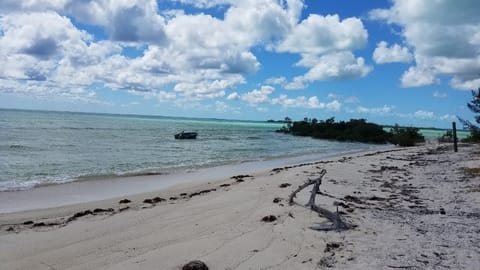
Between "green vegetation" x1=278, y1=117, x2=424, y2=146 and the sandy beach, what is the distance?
4262cm

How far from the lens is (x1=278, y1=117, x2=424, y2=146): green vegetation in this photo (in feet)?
169

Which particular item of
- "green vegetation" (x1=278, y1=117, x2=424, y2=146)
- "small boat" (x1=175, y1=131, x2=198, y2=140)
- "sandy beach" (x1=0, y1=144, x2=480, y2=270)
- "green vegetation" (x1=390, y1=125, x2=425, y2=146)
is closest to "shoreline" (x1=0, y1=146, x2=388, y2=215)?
"sandy beach" (x1=0, y1=144, x2=480, y2=270)

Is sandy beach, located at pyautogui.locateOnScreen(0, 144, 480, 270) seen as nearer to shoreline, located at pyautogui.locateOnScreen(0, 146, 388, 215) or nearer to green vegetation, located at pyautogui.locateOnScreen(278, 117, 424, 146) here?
shoreline, located at pyautogui.locateOnScreen(0, 146, 388, 215)

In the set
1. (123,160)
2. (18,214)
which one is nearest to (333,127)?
(123,160)

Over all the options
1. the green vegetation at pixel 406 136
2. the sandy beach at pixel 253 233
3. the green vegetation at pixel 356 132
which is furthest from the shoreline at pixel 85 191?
the green vegetation at pixel 356 132

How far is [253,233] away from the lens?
6926 mm

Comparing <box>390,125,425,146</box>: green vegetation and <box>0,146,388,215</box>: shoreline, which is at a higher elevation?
<box>390,125,425,146</box>: green vegetation

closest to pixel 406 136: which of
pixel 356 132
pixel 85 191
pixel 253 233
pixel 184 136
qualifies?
pixel 356 132

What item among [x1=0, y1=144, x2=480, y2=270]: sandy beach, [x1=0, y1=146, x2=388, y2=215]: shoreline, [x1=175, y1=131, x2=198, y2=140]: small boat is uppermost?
[x1=175, y1=131, x2=198, y2=140]: small boat

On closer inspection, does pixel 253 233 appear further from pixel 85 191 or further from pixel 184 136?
pixel 184 136

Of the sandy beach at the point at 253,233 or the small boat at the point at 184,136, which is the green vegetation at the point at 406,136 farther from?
the sandy beach at the point at 253,233

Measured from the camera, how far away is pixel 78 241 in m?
6.78

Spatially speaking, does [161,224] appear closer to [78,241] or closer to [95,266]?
[78,241]

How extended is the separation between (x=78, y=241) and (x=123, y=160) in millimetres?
18335
